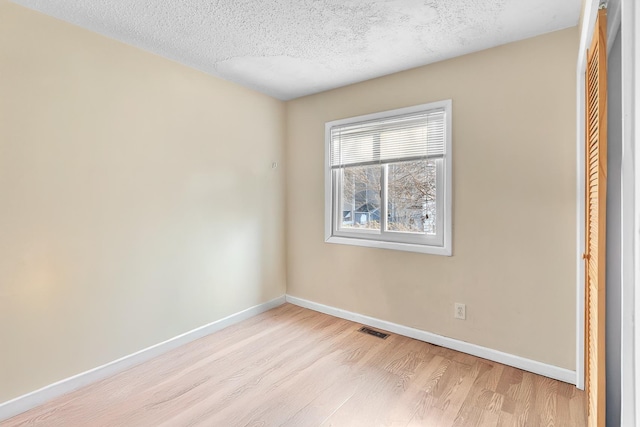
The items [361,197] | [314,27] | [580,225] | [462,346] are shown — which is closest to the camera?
[580,225]

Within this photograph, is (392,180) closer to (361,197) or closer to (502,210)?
(361,197)

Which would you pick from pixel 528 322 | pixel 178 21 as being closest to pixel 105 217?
pixel 178 21

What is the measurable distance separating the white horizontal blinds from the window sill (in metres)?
0.76

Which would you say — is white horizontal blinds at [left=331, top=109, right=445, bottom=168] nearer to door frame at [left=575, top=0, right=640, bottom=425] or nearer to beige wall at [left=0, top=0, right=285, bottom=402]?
beige wall at [left=0, top=0, right=285, bottom=402]

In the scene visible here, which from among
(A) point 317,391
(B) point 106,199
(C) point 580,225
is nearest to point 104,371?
(B) point 106,199

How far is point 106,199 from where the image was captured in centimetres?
218

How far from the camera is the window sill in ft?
8.44

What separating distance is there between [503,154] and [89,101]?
9.54ft

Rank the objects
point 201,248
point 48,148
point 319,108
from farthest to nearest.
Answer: point 319,108, point 201,248, point 48,148

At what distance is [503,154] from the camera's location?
2283 mm

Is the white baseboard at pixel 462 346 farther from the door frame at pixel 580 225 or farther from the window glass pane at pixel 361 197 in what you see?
the window glass pane at pixel 361 197

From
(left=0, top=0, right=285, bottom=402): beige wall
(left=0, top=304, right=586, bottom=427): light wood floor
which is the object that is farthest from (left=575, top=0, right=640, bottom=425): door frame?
(left=0, top=0, right=285, bottom=402): beige wall

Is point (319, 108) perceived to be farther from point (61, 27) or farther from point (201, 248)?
point (61, 27)

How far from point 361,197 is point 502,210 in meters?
1.27
